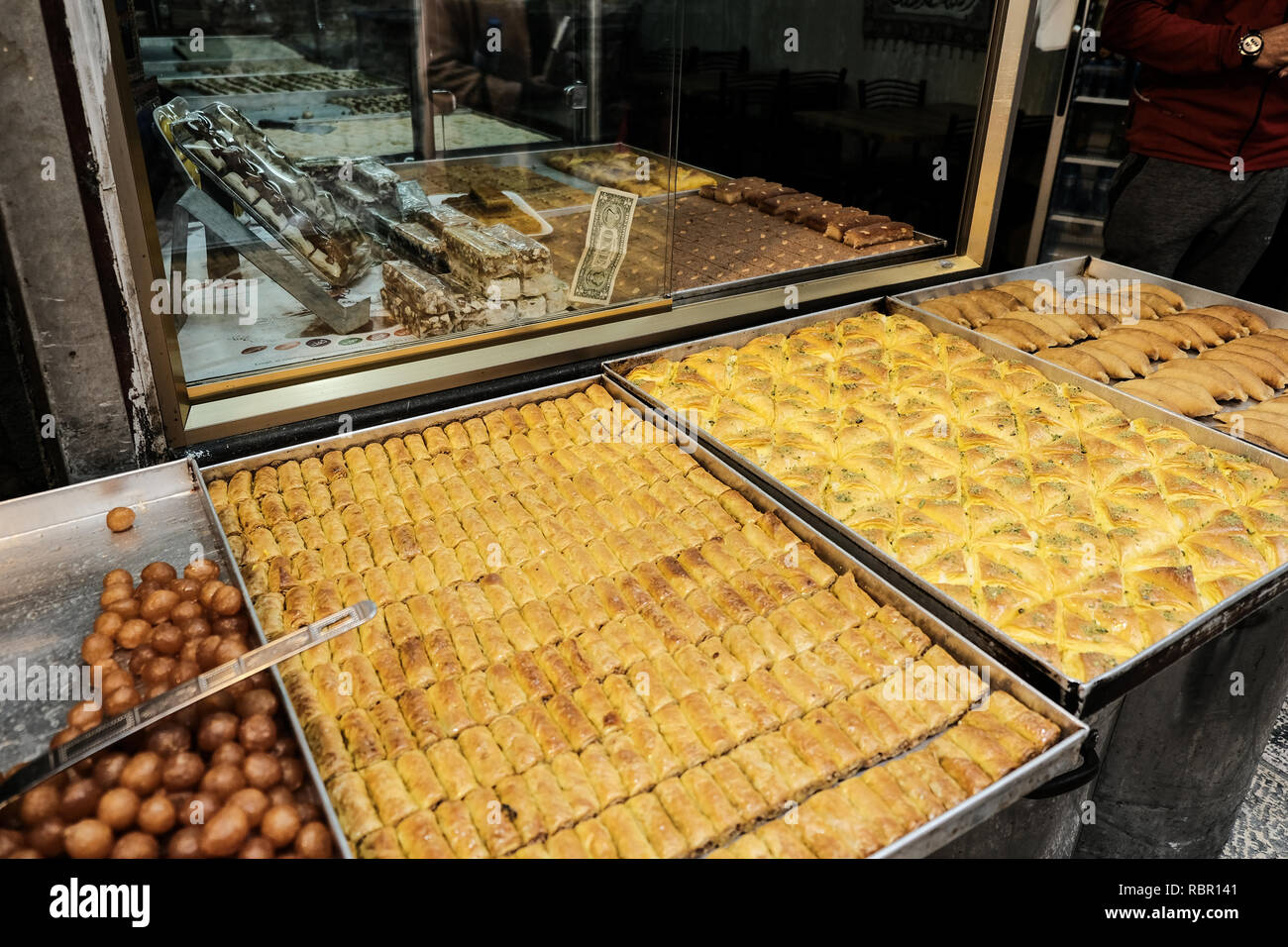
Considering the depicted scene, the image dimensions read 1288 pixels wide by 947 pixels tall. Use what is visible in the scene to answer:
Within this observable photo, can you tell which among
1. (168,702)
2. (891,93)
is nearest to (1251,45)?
(891,93)

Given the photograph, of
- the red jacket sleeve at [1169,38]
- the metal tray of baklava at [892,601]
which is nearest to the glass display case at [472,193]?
the metal tray of baklava at [892,601]

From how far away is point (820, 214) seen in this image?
5.14 metres

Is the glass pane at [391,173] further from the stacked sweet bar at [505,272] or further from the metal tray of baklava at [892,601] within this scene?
the metal tray of baklava at [892,601]

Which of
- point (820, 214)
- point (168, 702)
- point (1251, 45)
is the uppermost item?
point (1251, 45)

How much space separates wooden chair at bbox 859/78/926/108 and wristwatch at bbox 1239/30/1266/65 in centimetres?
193

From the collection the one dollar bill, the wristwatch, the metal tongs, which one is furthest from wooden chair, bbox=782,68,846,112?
the metal tongs

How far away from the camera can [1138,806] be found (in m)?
3.12

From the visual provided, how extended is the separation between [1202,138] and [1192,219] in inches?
16.5

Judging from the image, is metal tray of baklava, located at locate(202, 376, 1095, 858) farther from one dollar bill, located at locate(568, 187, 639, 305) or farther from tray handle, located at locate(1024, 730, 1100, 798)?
one dollar bill, located at locate(568, 187, 639, 305)

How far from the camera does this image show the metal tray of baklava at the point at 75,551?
219 cm

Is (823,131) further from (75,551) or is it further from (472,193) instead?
(75,551)

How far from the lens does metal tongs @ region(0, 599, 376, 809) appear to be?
1.65 meters

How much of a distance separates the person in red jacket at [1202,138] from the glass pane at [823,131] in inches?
35.9
